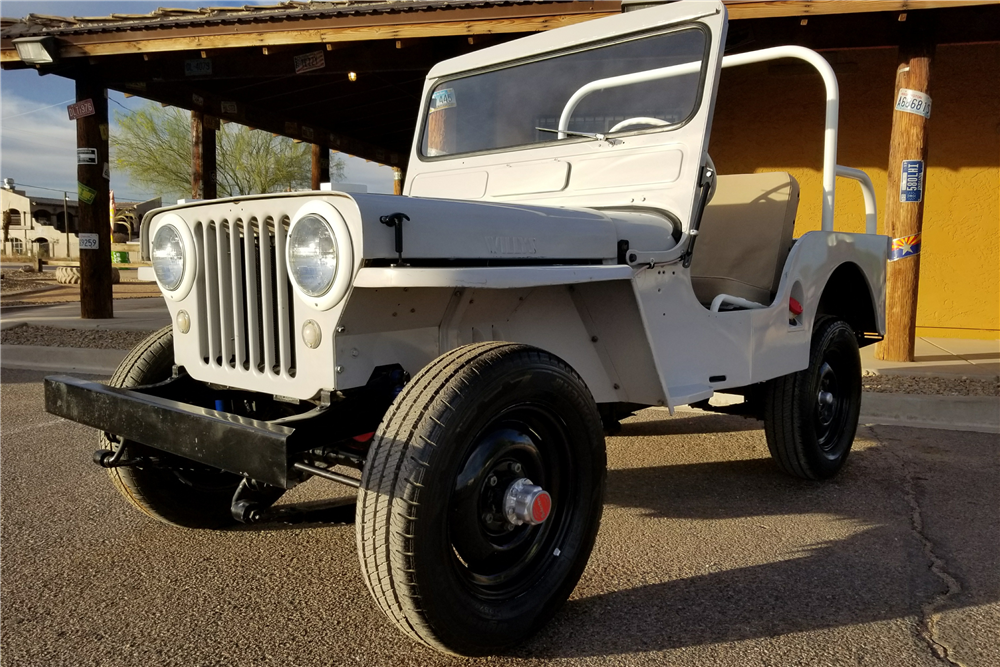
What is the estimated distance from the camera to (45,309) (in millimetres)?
10547

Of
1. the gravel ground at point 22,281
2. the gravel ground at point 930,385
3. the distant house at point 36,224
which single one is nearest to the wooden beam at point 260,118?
the gravel ground at point 22,281

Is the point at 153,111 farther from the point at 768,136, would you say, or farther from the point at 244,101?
the point at 768,136

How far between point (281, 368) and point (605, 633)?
114cm

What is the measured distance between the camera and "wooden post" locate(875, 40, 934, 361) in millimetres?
6039

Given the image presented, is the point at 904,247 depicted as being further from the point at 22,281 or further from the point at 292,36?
the point at 22,281

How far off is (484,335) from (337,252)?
64cm

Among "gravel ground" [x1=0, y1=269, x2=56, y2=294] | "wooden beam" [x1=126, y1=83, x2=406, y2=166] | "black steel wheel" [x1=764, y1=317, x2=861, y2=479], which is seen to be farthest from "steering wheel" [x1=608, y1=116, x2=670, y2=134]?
Answer: "gravel ground" [x1=0, y1=269, x2=56, y2=294]

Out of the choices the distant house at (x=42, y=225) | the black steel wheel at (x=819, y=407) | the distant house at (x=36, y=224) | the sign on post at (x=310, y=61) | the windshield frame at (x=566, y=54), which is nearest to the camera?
the windshield frame at (x=566, y=54)

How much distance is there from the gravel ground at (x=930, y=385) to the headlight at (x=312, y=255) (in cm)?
430

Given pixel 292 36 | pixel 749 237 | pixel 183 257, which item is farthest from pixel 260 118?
pixel 183 257

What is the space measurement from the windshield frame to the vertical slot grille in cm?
139

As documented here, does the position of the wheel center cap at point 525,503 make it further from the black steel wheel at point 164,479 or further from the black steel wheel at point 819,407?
the black steel wheel at point 819,407

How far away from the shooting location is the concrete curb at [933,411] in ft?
15.1

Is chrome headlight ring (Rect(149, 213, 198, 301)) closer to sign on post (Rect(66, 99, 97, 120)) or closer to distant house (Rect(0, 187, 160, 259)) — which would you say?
sign on post (Rect(66, 99, 97, 120))
